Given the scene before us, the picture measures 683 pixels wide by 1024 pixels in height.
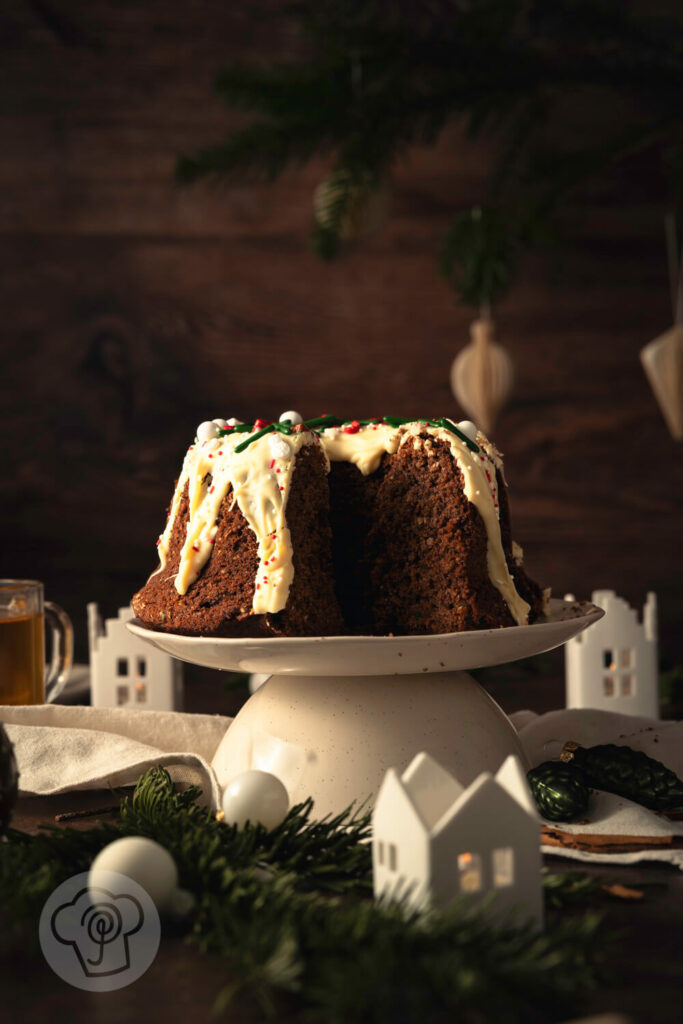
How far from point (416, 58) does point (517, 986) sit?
125cm

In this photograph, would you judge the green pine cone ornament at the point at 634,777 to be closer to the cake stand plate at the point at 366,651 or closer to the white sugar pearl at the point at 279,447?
the cake stand plate at the point at 366,651

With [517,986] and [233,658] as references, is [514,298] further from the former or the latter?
[517,986]

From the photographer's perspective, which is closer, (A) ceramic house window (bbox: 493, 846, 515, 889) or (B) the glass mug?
(A) ceramic house window (bbox: 493, 846, 515, 889)

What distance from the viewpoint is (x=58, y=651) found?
1565 millimetres

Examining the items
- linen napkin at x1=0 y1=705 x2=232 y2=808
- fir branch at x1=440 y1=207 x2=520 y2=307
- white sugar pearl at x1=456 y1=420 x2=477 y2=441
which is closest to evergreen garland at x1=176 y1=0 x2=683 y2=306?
fir branch at x1=440 y1=207 x2=520 y2=307

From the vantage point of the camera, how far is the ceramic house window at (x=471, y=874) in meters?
0.68

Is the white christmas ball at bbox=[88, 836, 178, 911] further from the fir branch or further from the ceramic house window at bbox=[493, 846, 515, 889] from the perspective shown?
the fir branch

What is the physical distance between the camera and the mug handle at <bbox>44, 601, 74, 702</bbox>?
1.53 metres

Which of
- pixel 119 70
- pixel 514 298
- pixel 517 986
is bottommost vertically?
pixel 517 986

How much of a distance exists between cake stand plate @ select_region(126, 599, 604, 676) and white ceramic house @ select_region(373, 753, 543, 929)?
0.22m

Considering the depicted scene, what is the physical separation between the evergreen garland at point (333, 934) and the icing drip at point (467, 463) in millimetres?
334

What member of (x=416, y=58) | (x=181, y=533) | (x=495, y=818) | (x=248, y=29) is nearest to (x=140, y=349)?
(x=248, y=29)

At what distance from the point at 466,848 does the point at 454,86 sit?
3.89 feet

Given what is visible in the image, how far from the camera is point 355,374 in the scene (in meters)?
2.87
